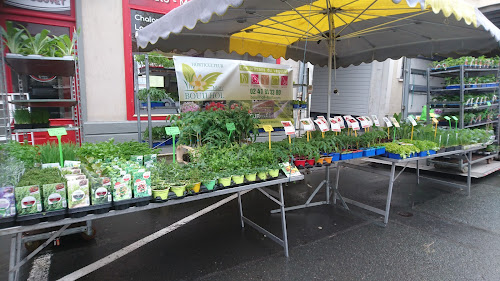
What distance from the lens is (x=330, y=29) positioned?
477cm

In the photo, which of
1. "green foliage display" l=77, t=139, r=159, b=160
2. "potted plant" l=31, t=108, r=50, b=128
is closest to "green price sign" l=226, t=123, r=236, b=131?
"green foliage display" l=77, t=139, r=159, b=160

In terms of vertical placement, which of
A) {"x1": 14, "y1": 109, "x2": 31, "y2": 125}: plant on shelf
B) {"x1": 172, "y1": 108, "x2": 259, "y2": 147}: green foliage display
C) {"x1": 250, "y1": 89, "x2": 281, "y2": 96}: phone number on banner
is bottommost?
{"x1": 172, "y1": 108, "x2": 259, "y2": 147}: green foliage display

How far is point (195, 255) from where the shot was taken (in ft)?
11.6

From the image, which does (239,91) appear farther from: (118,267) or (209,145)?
(118,267)

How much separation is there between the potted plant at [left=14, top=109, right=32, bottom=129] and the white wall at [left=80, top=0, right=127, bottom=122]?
2.79 meters

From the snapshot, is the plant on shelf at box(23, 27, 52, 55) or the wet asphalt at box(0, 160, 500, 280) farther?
the plant on shelf at box(23, 27, 52, 55)

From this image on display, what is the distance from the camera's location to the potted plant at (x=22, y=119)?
399 centimetres

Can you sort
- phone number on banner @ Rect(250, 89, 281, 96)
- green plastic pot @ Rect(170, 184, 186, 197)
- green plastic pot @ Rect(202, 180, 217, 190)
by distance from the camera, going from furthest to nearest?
phone number on banner @ Rect(250, 89, 281, 96), green plastic pot @ Rect(202, 180, 217, 190), green plastic pot @ Rect(170, 184, 186, 197)

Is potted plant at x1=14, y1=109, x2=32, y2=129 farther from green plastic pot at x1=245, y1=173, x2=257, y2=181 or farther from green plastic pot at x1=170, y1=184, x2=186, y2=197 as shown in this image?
green plastic pot at x1=245, y1=173, x2=257, y2=181

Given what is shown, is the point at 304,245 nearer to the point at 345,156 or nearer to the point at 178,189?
the point at 345,156

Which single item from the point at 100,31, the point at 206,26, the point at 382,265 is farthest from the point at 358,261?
the point at 100,31

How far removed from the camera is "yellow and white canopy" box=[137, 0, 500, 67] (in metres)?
3.59

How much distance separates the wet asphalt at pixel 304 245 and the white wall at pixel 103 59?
3284 millimetres

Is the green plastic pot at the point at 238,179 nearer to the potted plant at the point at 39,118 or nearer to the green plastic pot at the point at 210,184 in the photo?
the green plastic pot at the point at 210,184
